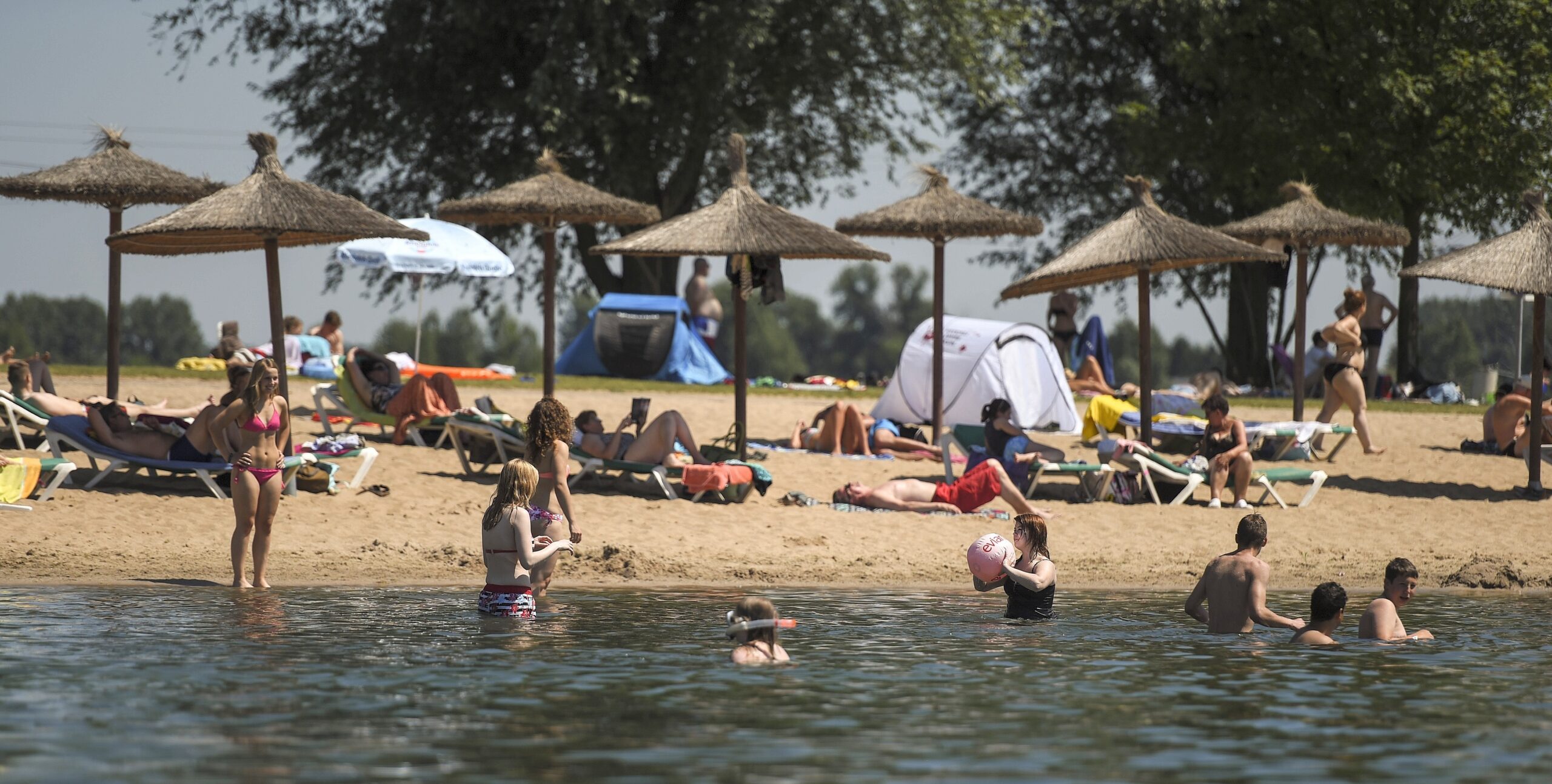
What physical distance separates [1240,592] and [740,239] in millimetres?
7281

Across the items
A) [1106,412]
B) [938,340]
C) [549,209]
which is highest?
[549,209]

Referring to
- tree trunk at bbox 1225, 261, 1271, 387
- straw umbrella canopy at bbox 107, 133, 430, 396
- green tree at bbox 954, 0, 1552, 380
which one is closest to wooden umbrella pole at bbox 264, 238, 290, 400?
straw umbrella canopy at bbox 107, 133, 430, 396

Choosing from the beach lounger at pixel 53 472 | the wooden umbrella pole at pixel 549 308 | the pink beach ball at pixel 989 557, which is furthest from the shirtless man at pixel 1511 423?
the beach lounger at pixel 53 472

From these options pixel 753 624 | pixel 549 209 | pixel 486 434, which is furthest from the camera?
pixel 549 209

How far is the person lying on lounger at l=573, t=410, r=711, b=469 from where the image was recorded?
15609 mm

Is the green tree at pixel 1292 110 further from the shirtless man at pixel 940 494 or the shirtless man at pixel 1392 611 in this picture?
the shirtless man at pixel 1392 611

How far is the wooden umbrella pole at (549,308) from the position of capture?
18.2 m

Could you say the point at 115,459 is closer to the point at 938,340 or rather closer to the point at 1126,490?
the point at 1126,490

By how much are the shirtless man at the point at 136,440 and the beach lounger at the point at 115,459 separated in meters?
0.05

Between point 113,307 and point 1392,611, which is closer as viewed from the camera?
point 1392,611

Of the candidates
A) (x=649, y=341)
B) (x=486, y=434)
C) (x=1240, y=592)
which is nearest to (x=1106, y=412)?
(x=486, y=434)

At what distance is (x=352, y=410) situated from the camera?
18.4 metres

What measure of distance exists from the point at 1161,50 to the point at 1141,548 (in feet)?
77.9

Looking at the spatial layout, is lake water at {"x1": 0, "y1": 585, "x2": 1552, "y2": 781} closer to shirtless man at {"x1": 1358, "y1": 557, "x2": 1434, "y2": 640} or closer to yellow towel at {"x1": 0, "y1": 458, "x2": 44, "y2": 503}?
shirtless man at {"x1": 1358, "y1": 557, "x2": 1434, "y2": 640}
